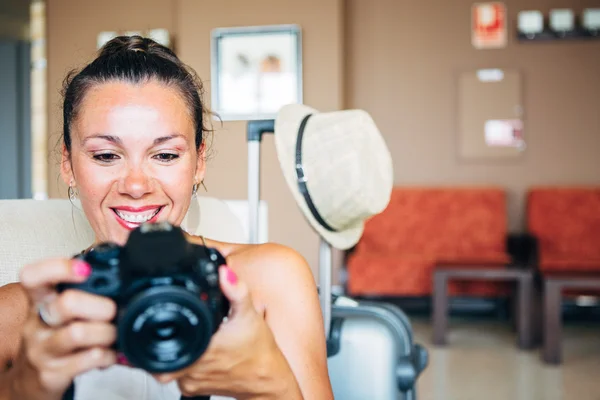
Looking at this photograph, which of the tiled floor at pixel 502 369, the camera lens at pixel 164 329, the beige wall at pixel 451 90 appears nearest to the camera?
the camera lens at pixel 164 329

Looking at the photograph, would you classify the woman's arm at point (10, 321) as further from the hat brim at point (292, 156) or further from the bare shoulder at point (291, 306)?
the hat brim at point (292, 156)

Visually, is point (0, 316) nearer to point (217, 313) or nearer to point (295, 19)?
point (217, 313)

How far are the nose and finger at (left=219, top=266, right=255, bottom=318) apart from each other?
0.35 m

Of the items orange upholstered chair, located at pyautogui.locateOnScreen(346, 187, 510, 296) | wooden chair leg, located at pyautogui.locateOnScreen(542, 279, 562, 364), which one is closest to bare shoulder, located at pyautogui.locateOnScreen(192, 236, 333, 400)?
wooden chair leg, located at pyautogui.locateOnScreen(542, 279, 562, 364)

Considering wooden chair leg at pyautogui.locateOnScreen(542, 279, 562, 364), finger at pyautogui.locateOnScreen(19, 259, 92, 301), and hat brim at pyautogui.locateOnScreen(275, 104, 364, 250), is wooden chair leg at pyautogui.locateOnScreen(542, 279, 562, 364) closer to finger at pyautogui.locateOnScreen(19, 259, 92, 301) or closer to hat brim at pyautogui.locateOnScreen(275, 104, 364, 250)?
hat brim at pyautogui.locateOnScreen(275, 104, 364, 250)

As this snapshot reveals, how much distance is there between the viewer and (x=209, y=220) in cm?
159

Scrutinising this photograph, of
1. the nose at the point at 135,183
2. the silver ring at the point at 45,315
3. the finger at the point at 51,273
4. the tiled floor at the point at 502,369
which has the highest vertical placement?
the nose at the point at 135,183

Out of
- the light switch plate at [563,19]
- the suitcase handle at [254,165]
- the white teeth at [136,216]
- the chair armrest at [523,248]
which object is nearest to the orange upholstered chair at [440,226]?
the chair armrest at [523,248]

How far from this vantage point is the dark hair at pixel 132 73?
1058 millimetres

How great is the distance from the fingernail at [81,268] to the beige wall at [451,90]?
13.2 ft

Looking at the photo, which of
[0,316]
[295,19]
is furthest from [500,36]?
[0,316]

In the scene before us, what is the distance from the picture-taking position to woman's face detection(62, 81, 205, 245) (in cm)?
98

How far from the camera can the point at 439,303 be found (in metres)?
3.55

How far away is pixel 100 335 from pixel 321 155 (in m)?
0.71
